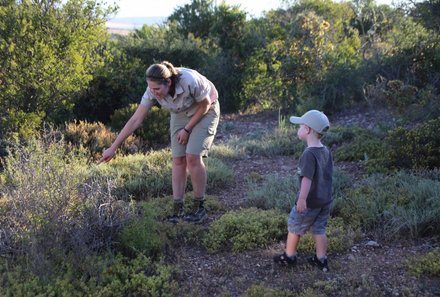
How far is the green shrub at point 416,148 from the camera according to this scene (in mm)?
5824

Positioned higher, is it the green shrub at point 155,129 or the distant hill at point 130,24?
A: the distant hill at point 130,24

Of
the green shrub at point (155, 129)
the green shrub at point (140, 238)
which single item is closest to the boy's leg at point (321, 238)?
the green shrub at point (140, 238)

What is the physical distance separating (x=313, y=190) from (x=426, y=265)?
968 millimetres

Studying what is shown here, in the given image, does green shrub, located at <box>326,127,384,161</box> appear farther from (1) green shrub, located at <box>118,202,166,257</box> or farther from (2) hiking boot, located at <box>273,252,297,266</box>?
(1) green shrub, located at <box>118,202,166,257</box>

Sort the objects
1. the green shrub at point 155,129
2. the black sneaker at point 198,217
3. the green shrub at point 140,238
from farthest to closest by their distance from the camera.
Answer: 1. the green shrub at point 155,129
2. the black sneaker at point 198,217
3. the green shrub at point 140,238

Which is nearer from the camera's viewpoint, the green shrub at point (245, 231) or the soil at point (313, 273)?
the soil at point (313, 273)

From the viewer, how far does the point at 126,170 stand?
645 centimetres

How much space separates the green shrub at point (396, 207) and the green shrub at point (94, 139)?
13.0ft

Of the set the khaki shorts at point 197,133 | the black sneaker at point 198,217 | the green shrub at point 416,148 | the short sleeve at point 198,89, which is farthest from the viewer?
the green shrub at point 416,148

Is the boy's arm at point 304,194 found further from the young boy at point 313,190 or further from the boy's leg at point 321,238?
the boy's leg at point 321,238

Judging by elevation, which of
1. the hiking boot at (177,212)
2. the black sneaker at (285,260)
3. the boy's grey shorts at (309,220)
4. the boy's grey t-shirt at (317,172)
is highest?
the boy's grey t-shirt at (317,172)

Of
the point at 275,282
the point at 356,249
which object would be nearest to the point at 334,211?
the point at 356,249

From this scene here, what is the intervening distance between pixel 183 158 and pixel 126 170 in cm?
→ 171

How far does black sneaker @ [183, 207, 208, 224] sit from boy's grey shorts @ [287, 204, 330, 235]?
1186mm
